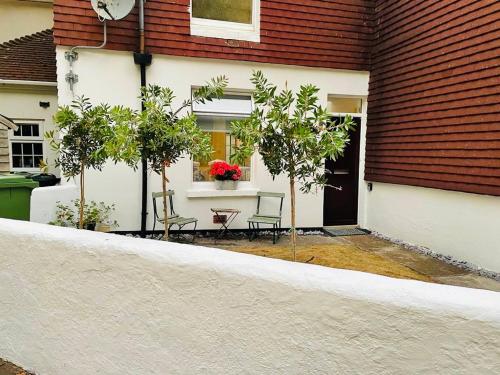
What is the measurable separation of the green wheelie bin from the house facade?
1292 mm

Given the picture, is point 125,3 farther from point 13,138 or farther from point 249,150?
point 13,138

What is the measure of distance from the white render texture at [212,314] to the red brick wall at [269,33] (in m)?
4.34

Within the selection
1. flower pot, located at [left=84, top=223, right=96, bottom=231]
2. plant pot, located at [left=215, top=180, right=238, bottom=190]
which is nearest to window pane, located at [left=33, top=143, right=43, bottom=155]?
flower pot, located at [left=84, top=223, right=96, bottom=231]

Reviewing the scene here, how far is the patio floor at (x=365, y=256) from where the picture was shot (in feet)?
15.8

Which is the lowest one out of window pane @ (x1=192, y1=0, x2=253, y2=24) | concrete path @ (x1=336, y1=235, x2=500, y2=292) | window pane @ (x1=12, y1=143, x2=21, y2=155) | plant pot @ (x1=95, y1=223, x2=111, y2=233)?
concrete path @ (x1=336, y1=235, x2=500, y2=292)

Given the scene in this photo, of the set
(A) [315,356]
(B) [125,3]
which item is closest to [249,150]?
(A) [315,356]

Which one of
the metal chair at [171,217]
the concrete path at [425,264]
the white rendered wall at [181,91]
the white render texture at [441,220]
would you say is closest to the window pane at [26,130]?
the white rendered wall at [181,91]

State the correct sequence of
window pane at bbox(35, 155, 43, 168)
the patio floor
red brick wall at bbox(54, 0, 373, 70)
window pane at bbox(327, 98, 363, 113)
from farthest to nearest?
window pane at bbox(35, 155, 43, 168), window pane at bbox(327, 98, 363, 113), red brick wall at bbox(54, 0, 373, 70), the patio floor

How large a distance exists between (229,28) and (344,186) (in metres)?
3.85

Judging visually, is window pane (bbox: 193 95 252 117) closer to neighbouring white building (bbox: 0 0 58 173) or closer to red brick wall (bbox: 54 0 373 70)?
red brick wall (bbox: 54 0 373 70)

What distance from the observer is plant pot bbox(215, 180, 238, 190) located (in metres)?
6.89

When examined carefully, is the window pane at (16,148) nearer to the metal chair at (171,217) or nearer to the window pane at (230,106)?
the metal chair at (171,217)

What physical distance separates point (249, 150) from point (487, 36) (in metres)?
3.75

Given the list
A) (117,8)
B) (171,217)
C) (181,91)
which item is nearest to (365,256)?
(171,217)
